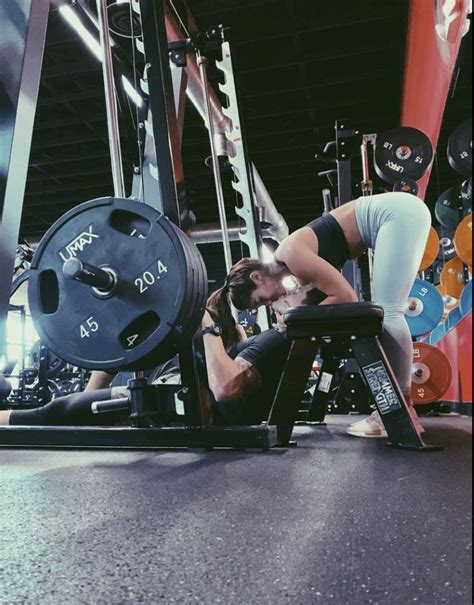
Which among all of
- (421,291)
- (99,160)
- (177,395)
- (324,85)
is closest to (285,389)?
(177,395)

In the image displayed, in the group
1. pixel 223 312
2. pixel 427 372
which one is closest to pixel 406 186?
pixel 427 372

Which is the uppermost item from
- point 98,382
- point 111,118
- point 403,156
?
point 403,156

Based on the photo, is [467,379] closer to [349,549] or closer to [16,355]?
[349,549]

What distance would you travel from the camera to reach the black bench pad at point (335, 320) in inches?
45.8

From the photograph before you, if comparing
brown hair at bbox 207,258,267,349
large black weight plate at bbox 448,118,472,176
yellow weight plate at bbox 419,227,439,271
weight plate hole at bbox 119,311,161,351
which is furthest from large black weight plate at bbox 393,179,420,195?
large black weight plate at bbox 448,118,472,176

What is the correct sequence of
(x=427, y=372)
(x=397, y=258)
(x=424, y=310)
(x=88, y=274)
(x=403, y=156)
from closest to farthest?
(x=88, y=274)
(x=397, y=258)
(x=427, y=372)
(x=403, y=156)
(x=424, y=310)

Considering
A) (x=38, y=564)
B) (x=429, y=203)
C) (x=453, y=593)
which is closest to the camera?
(x=453, y=593)

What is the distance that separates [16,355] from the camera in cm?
639

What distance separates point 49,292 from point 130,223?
23 centimetres

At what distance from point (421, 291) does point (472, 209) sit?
337 centimetres

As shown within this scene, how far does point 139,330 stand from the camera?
3.48 ft

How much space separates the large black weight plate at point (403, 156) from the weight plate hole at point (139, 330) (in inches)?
92.5

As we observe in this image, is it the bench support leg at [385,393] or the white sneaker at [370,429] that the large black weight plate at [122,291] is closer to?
the bench support leg at [385,393]

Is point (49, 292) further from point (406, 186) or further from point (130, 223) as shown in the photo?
point (406, 186)
